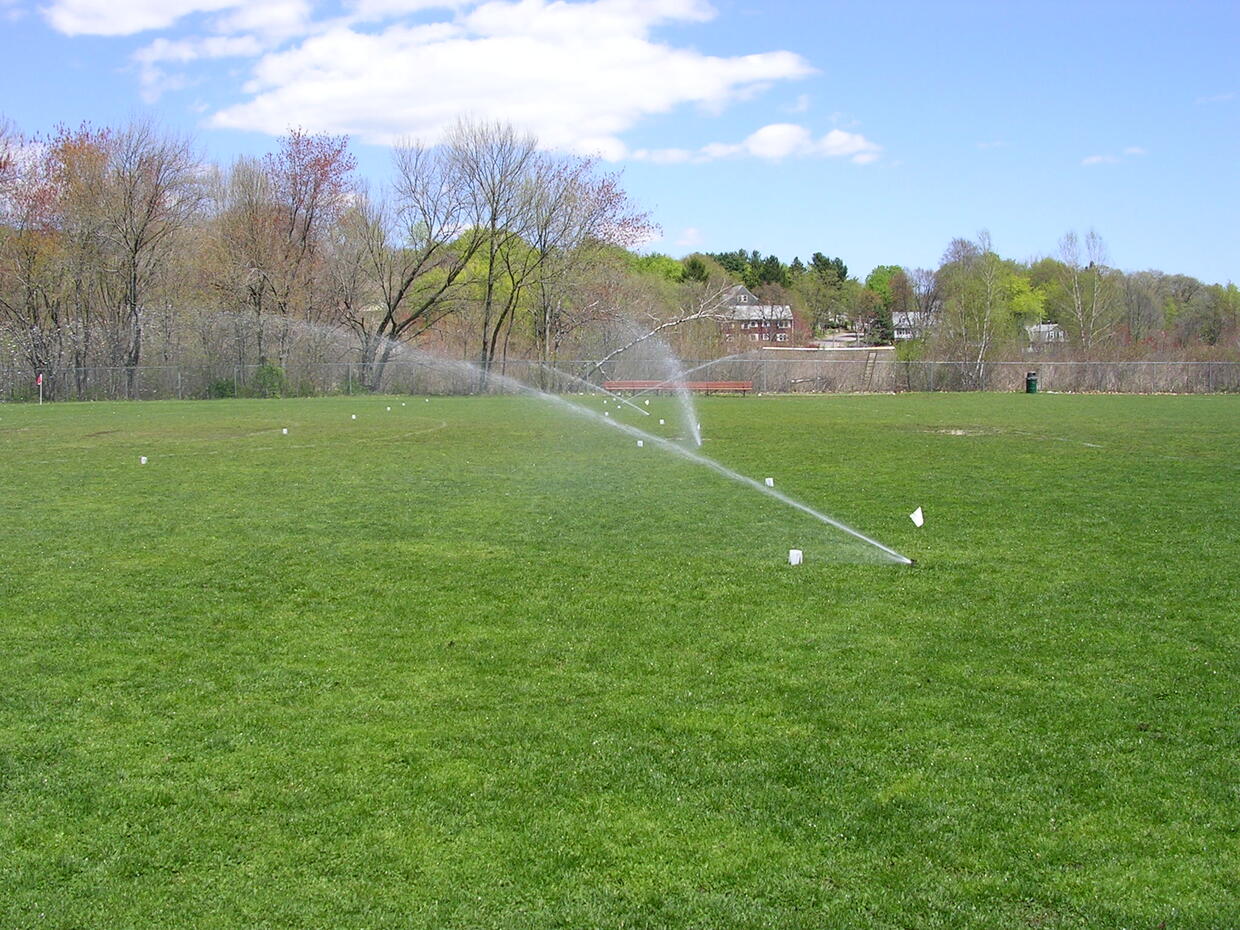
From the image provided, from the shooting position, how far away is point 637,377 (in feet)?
183

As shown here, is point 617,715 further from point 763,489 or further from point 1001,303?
point 1001,303

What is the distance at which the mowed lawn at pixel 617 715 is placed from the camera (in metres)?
3.88

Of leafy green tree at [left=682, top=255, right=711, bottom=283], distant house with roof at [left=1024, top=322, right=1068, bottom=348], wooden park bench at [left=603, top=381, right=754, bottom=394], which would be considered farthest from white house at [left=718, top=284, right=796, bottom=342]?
distant house with roof at [left=1024, top=322, right=1068, bottom=348]

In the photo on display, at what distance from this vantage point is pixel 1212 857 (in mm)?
4078

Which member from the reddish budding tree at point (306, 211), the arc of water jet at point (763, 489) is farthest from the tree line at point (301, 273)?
the arc of water jet at point (763, 489)

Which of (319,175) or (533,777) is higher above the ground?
(319,175)

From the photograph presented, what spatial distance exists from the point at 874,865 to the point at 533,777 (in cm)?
165

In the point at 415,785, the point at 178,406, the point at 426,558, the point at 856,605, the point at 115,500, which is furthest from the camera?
the point at 178,406

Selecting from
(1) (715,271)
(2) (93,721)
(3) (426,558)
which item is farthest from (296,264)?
(1) (715,271)

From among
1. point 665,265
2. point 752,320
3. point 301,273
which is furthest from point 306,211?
point 665,265

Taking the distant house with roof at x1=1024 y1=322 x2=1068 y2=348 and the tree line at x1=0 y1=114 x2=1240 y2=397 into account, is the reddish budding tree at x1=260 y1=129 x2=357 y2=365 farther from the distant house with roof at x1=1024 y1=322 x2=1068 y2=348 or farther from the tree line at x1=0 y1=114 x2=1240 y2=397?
the distant house with roof at x1=1024 y1=322 x2=1068 y2=348

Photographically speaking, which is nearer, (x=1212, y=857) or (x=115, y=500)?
(x=1212, y=857)

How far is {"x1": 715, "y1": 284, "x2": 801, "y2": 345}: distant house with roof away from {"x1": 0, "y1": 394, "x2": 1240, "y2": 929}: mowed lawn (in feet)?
167

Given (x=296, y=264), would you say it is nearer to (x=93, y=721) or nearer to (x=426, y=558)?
(x=426, y=558)
